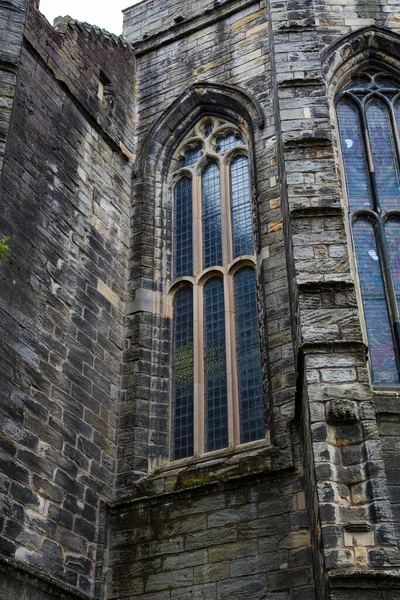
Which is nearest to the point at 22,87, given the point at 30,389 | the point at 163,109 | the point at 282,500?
the point at 163,109

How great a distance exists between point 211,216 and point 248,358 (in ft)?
7.70

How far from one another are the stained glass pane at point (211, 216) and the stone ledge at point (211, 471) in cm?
276

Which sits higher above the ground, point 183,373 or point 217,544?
point 183,373

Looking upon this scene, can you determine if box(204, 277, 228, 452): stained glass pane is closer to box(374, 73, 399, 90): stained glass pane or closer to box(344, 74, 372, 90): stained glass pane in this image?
box(344, 74, 372, 90): stained glass pane

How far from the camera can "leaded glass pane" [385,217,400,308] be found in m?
9.30

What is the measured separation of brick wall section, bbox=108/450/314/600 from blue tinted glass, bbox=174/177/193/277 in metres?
3.32

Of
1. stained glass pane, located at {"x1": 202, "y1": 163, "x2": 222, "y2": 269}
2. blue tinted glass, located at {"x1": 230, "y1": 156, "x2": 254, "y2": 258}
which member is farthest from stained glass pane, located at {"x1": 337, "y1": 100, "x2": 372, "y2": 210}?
stained glass pane, located at {"x1": 202, "y1": 163, "x2": 222, "y2": 269}

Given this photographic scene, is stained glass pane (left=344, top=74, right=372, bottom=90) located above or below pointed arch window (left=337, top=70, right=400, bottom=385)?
above

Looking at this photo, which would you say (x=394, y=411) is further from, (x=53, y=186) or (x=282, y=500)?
(x=53, y=186)

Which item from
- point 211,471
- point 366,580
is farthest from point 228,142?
point 366,580

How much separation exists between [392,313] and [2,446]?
13.7 ft

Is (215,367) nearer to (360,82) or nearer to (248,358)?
(248,358)

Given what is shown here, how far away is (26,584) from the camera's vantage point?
731cm

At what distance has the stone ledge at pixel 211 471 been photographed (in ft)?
27.3
